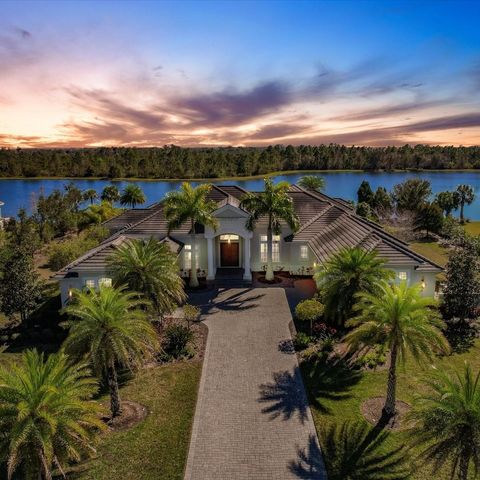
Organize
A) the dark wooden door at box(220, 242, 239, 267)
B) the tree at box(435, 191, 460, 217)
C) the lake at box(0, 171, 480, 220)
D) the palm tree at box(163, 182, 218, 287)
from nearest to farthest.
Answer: the palm tree at box(163, 182, 218, 287) < the dark wooden door at box(220, 242, 239, 267) < the tree at box(435, 191, 460, 217) < the lake at box(0, 171, 480, 220)

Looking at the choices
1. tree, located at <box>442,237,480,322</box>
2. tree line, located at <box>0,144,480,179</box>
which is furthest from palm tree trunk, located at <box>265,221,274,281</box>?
tree line, located at <box>0,144,480,179</box>

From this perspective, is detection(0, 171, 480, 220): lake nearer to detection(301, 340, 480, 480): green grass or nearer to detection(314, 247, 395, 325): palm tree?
detection(314, 247, 395, 325): palm tree

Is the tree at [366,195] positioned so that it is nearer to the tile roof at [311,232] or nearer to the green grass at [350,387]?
the tile roof at [311,232]

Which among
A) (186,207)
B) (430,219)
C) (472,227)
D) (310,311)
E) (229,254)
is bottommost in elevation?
(310,311)

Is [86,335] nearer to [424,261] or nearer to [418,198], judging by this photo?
[424,261]

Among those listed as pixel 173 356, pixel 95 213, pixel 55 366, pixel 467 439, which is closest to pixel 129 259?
pixel 173 356

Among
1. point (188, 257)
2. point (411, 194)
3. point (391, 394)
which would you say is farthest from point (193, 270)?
point (411, 194)

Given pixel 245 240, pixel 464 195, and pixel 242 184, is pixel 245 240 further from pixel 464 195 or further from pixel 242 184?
pixel 242 184
